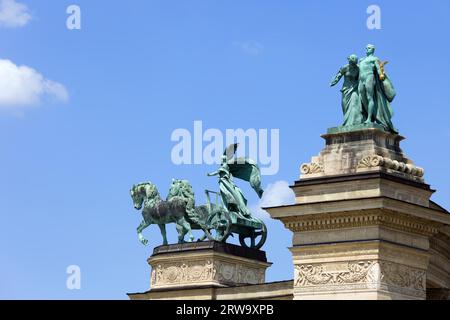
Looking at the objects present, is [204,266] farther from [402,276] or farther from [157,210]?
[402,276]

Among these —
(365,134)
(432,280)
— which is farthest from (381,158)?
(432,280)

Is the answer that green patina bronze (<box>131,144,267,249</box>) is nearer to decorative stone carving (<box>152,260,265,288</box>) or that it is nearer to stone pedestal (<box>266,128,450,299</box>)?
decorative stone carving (<box>152,260,265,288</box>)

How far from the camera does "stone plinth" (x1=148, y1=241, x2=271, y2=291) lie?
5525cm

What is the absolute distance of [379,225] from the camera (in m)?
42.7

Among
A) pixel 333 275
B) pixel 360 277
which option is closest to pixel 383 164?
pixel 360 277

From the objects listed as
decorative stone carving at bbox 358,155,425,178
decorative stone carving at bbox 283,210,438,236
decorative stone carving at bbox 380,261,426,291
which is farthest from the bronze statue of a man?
decorative stone carving at bbox 380,261,426,291

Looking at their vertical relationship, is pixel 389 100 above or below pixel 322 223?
above

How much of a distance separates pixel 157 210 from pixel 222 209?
9.71 feet

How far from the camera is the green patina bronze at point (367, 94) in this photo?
4469cm

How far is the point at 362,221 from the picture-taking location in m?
42.8
